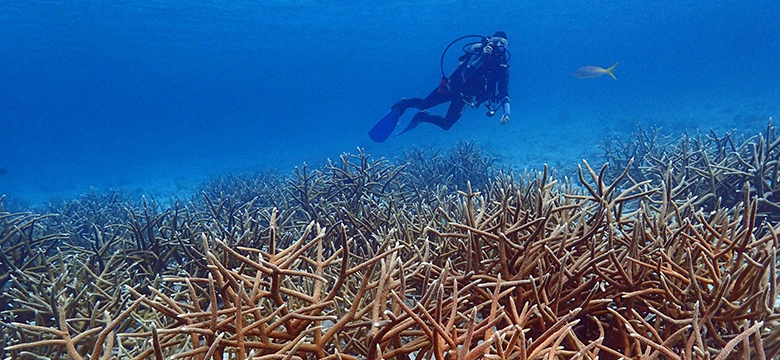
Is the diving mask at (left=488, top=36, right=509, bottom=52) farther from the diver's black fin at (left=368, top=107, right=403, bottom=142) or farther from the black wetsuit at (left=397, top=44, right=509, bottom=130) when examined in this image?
the diver's black fin at (left=368, top=107, right=403, bottom=142)

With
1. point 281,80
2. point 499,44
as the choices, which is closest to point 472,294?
point 499,44

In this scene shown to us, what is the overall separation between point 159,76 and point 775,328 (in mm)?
91193

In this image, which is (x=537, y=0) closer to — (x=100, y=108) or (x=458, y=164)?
(x=458, y=164)

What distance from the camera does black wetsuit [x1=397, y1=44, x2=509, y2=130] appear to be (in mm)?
9203

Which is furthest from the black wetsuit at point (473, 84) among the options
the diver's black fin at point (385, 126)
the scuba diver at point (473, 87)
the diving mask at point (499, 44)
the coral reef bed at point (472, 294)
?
the coral reef bed at point (472, 294)

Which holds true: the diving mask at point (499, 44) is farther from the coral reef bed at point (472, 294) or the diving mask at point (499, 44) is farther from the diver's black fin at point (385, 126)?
the coral reef bed at point (472, 294)

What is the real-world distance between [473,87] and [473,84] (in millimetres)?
81

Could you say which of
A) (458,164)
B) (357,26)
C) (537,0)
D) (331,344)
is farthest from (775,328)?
(537,0)

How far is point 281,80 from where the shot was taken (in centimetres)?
10275

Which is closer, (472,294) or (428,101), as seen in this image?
(472,294)

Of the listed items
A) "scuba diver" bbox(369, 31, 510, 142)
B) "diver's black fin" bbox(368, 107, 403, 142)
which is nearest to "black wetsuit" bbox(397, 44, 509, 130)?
"scuba diver" bbox(369, 31, 510, 142)

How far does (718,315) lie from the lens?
1828mm

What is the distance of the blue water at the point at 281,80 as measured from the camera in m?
33.5

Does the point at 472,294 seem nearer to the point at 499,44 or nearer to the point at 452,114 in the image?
the point at 499,44
